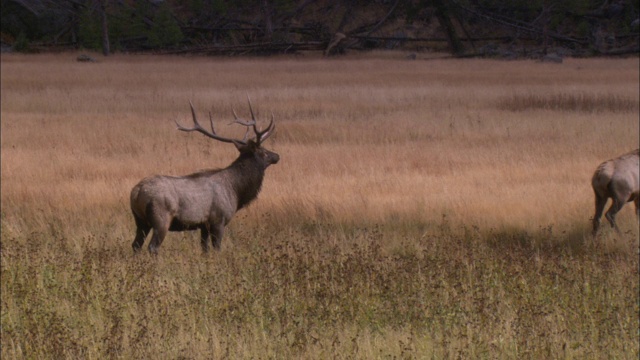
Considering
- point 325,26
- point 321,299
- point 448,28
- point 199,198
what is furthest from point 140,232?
point 325,26

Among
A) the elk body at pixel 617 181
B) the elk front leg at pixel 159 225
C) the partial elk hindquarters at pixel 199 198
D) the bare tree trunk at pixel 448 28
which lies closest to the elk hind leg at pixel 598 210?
the elk body at pixel 617 181

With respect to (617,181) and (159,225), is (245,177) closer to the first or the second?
(159,225)

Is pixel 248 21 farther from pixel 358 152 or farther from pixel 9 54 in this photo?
pixel 358 152

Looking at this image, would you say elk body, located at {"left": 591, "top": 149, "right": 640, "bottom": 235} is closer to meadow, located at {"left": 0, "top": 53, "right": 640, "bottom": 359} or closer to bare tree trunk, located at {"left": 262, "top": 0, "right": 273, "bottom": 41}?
meadow, located at {"left": 0, "top": 53, "right": 640, "bottom": 359}

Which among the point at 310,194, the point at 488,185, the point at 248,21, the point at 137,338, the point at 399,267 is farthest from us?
the point at 248,21

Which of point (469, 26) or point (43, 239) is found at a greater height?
Answer: point (469, 26)

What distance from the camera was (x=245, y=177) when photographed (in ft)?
30.6

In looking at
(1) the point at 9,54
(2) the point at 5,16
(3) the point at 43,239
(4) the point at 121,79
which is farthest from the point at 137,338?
(2) the point at 5,16

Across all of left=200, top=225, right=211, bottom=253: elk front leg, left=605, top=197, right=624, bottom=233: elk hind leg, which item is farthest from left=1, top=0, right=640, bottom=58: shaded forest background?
left=200, top=225, right=211, bottom=253: elk front leg

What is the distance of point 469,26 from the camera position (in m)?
67.3

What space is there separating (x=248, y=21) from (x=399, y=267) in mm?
56352

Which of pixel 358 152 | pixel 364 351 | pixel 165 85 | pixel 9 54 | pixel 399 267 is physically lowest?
pixel 364 351

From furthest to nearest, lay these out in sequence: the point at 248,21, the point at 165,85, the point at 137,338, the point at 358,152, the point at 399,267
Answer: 1. the point at 248,21
2. the point at 165,85
3. the point at 358,152
4. the point at 399,267
5. the point at 137,338

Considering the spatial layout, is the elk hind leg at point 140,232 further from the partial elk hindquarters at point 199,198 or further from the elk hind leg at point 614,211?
the elk hind leg at point 614,211
